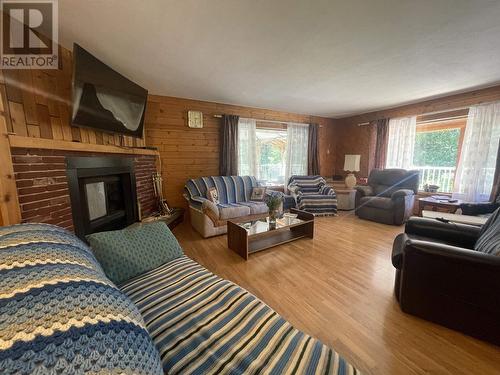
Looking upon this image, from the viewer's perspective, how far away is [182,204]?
3926 mm

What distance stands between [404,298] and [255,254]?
4.85 ft

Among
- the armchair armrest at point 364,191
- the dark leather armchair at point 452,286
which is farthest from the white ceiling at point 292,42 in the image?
the armchair armrest at point 364,191

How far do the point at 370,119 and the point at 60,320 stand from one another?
584 cm

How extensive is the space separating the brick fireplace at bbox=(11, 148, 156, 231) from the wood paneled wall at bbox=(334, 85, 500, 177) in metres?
5.53

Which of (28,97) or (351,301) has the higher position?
(28,97)

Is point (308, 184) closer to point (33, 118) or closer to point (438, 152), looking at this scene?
point (438, 152)

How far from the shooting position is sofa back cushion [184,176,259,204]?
11.3 feet

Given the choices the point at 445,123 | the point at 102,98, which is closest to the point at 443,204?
the point at 445,123

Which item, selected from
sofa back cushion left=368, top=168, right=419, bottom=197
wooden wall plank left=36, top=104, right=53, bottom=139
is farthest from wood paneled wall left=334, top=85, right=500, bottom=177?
wooden wall plank left=36, top=104, right=53, bottom=139

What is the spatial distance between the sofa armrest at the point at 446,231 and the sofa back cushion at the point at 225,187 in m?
2.55

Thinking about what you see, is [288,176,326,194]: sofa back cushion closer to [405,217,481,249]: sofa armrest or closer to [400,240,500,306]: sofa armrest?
[405,217,481,249]: sofa armrest

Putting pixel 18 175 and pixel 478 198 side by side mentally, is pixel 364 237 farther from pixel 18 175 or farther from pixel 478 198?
pixel 18 175

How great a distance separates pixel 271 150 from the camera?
474 cm

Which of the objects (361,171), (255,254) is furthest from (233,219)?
(361,171)
